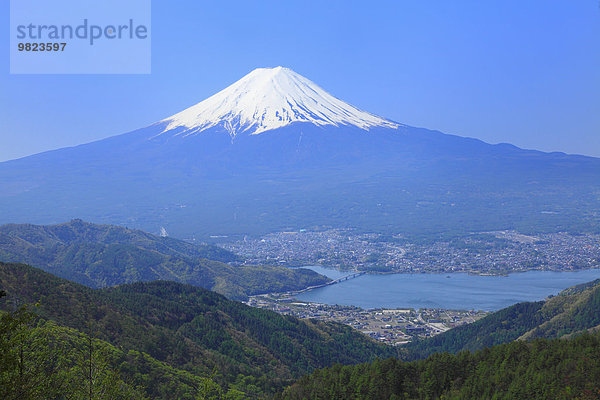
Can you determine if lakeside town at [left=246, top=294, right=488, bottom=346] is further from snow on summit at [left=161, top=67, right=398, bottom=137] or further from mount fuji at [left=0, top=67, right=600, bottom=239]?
snow on summit at [left=161, top=67, right=398, bottom=137]

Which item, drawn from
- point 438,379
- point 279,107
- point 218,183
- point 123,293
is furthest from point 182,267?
point 279,107

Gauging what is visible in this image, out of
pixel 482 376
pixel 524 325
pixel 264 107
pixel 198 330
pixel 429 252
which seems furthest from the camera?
pixel 264 107

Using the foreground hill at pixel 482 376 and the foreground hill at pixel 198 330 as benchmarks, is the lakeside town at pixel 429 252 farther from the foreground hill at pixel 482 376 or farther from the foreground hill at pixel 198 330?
the foreground hill at pixel 482 376

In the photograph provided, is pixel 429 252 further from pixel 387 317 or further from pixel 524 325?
pixel 524 325

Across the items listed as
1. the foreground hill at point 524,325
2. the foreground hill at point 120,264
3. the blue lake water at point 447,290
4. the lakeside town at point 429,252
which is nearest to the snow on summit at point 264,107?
the lakeside town at point 429,252

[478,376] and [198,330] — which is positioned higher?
[478,376]

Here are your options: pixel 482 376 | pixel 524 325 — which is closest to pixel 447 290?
pixel 524 325

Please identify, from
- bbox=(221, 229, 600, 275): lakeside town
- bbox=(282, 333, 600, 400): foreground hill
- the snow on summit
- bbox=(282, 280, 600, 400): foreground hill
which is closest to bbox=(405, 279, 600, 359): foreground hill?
bbox=(282, 280, 600, 400): foreground hill
